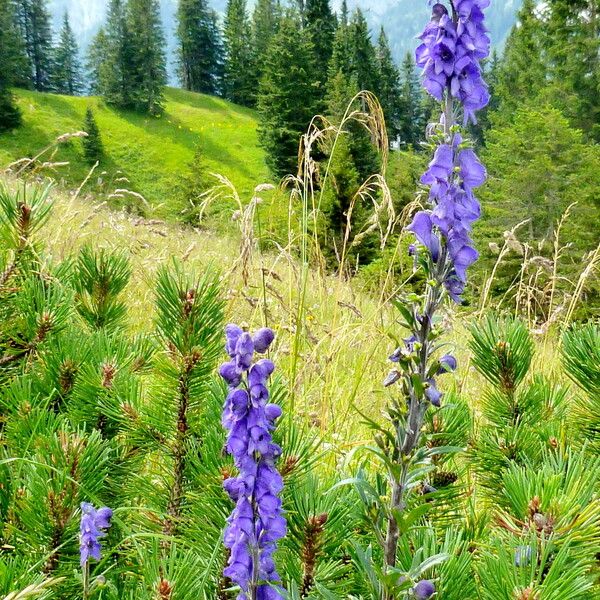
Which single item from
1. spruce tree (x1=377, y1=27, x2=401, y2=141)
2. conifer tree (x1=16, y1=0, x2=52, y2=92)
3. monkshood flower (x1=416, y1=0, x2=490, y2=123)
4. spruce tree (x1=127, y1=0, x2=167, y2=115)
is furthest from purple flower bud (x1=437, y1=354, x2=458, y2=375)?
conifer tree (x1=16, y1=0, x2=52, y2=92)

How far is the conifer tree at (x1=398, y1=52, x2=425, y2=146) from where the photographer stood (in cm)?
6506

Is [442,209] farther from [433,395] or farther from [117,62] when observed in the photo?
[117,62]

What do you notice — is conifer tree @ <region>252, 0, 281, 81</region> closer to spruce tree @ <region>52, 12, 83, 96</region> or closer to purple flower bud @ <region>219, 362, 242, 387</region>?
spruce tree @ <region>52, 12, 83, 96</region>

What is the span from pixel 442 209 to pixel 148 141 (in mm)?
47926

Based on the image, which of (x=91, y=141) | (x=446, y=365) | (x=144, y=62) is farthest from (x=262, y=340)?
(x=144, y=62)

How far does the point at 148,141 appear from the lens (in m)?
45.7

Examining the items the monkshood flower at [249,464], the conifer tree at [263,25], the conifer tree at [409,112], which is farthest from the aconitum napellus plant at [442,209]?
the conifer tree at [409,112]

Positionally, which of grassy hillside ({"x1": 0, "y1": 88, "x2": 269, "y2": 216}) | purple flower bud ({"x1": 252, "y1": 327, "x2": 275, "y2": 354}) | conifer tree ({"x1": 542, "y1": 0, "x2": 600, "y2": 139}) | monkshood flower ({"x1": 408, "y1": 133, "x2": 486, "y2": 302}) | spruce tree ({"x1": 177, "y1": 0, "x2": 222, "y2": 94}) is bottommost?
grassy hillside ({"x1": 0, "y1": 88, "x2": 269, "y2": 216})

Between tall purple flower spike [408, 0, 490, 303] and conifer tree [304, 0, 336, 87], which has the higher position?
conifer tree [304, 0, 336, 87]

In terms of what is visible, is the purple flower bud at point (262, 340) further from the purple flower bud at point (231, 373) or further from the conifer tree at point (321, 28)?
the conifer tree at point (321, 28)

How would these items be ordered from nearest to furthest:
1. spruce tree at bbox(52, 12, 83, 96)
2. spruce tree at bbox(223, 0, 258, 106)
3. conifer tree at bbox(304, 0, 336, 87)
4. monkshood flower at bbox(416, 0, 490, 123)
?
monkshood flower at bbox(416, 0, 490, 123) → conifer tree at bbox(304, 0, 336, 87) → spruce tree at bbox(223, 0, 258, 106) → spruce tree at bbox(52, 12, 83, 96)

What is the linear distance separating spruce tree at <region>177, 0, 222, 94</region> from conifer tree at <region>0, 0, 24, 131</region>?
2298cm

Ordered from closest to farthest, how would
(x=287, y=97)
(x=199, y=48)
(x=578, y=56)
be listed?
(x=578, y=56) → (x=287, y=97) → (x=199, y=48)

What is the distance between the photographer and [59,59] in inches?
2675
